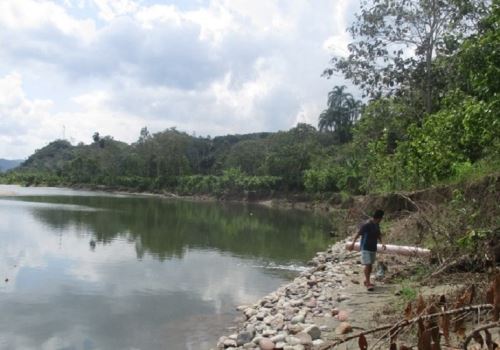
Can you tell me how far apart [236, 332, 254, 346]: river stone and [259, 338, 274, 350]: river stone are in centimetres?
60

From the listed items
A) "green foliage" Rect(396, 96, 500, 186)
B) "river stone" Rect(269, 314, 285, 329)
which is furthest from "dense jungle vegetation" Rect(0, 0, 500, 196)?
"river stone" Rect(269, 314, 285, 329)

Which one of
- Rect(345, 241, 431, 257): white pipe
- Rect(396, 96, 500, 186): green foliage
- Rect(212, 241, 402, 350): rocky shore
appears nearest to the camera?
Rect(212, 241, 402, 350): rocky shore

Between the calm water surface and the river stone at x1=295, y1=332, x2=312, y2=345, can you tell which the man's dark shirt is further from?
the calm water surface

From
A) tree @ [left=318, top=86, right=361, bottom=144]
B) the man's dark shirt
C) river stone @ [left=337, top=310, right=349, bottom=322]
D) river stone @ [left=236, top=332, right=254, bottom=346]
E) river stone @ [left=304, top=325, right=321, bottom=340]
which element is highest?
tree @ [left=318, top=86, right=361, bottom=144]

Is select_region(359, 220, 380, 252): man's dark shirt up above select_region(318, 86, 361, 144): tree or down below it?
below

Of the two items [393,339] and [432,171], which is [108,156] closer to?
[432,171]

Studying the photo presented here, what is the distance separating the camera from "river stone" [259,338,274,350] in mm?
8001

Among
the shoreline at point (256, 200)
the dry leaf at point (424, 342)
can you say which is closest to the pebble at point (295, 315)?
the dry leaf at point (424, 342)

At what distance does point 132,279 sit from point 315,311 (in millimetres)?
8356

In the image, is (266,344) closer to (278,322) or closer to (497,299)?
(278,322)

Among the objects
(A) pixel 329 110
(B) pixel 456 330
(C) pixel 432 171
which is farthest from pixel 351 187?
(B) pixel 456 330

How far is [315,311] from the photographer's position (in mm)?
9766

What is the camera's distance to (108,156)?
3780 inches

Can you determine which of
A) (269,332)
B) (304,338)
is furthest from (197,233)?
(304,338)
